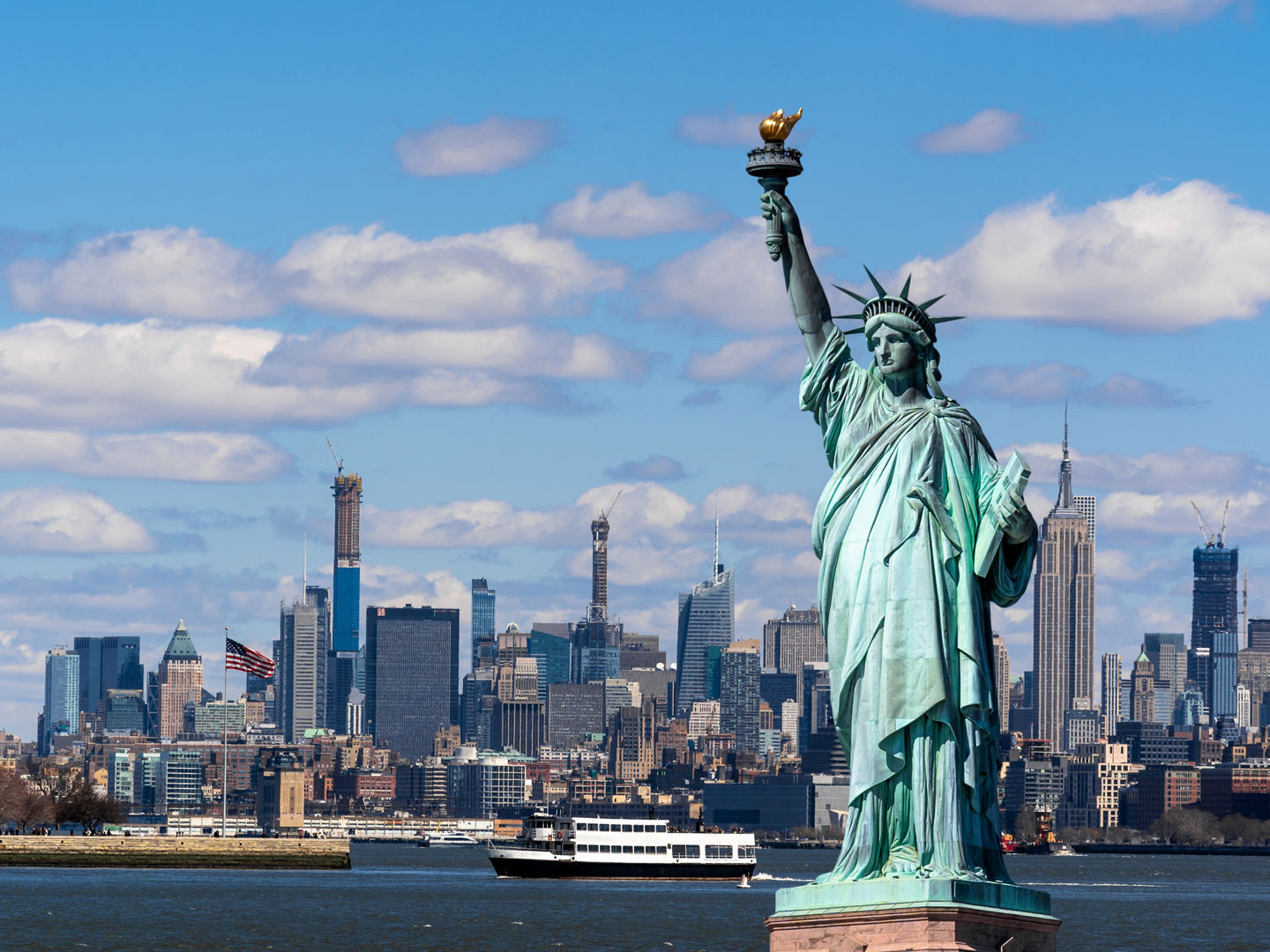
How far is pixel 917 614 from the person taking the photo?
58.2ft

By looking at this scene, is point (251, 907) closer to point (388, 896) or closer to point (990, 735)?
point (388, 896)

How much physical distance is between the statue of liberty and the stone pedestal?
0.21 metres

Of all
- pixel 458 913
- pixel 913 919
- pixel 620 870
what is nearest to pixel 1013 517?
pixel 913 919

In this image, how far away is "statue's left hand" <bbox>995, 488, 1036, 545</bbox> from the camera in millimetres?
17688

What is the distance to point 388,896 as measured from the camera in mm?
92688

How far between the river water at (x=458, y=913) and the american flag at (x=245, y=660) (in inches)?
315

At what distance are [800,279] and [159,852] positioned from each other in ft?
344

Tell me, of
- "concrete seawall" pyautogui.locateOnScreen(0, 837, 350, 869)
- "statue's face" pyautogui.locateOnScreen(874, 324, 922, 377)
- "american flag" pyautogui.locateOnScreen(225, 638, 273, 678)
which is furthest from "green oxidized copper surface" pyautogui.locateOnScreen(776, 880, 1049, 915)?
"concrete seawall" pyautogui.locateOnScreen(0, 837, 350, 869)

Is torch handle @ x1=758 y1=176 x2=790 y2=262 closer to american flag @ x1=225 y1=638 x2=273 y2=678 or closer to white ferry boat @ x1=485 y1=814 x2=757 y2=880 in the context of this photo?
american flag @ x1=225 y1=638 x2=273 y2=678

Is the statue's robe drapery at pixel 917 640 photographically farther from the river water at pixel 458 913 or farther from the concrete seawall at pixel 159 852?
the concrete seawall at pixel 159 852

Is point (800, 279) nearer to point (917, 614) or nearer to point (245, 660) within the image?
point (917, 614)

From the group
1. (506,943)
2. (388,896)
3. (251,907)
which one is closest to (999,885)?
(506,943)

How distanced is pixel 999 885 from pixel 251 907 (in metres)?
62.3

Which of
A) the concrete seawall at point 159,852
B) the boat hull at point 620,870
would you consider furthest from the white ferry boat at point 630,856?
the concrete seawall at point 159,852
